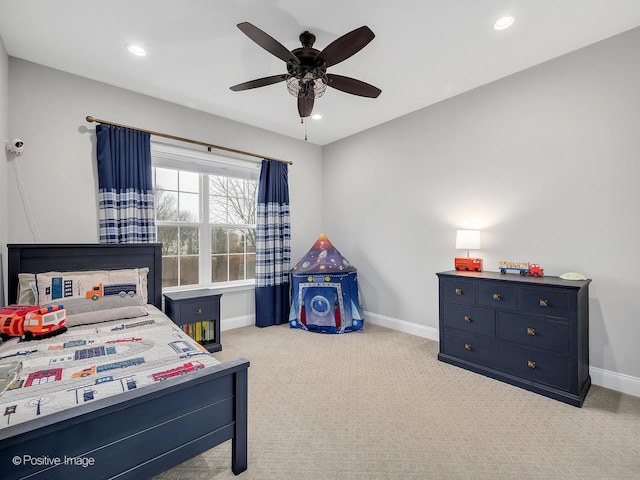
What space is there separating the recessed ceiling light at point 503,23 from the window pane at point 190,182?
3.27 m

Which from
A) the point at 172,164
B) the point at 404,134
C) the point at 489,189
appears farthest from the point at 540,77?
the point at 172,164

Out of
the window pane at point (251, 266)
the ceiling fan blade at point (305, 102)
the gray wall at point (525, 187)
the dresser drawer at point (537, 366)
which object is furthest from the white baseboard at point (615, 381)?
the window pane at point (251, 266)

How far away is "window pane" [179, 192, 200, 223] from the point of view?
143 inches

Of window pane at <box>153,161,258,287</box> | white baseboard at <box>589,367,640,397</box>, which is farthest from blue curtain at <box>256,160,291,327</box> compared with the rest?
white baseboard at <box>589,367,640,397</box>

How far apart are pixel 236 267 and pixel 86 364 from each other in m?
2.59

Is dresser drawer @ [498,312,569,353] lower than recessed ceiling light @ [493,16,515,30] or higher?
lower

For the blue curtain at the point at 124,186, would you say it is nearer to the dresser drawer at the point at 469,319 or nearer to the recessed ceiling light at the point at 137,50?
the recessed ceiling light at the point at 137,50

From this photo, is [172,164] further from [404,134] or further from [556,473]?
[556,473]

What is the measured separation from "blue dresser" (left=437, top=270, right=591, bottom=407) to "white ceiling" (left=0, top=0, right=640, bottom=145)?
185 centimetres

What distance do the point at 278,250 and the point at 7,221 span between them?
2.61 m

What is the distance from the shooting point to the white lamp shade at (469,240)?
293cm

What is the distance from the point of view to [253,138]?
→ 4.04 meters

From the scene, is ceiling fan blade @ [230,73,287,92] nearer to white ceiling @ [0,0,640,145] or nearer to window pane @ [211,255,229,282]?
white ceiling @ [0,0,640,145]

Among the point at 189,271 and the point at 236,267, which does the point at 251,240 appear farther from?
the point at 189,271
